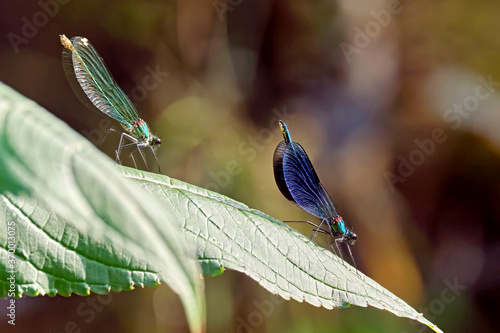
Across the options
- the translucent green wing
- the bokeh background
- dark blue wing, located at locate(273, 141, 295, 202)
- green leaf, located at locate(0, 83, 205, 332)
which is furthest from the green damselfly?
the bokeh background

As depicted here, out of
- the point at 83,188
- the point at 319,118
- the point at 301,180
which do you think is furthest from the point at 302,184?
the point at 319,118

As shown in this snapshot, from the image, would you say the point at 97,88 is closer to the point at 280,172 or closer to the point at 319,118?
the point at 280,172

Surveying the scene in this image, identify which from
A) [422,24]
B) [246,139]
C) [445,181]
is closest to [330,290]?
[246,139]

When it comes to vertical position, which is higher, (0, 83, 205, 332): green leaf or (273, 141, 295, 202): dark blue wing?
(273, 141, 295, 202): dark blue wing

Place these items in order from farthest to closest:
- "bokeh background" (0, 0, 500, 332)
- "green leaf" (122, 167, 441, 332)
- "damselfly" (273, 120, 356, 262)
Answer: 1. "bokeh background" (0, 0, 500, 332)
2. "damselfly" (273, 120, 356, 262)
3. "green leaf" (122, 167, 441, 332)

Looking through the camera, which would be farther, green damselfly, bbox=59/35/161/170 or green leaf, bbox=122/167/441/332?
green damselfly, bbox=59/35/161/170

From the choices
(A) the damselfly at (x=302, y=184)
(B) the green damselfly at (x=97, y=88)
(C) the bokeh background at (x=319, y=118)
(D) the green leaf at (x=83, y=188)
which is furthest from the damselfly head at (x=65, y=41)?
(C) the bokeh background at (x=319, y=118)

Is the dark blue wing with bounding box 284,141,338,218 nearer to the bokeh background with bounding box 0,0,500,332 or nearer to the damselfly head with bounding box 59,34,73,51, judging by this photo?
the damselfly head with bounding box 59,34,73,51
